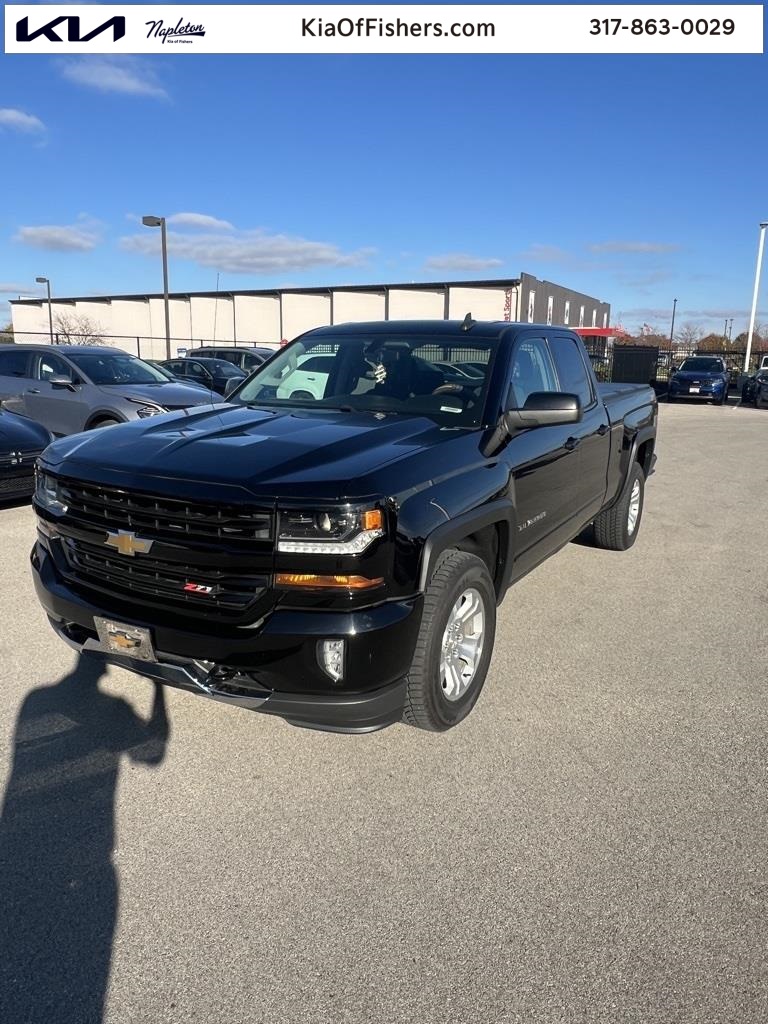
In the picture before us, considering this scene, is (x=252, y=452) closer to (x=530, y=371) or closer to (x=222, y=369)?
(x=530, y=371)

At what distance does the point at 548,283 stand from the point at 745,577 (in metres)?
47.0

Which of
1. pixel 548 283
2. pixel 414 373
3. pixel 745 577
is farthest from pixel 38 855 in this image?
pixel 548 283

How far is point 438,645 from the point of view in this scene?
119 inches

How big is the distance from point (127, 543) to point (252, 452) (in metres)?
0.62

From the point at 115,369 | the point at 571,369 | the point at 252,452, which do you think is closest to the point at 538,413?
the point at 252,452

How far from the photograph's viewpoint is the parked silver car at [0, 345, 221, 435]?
9.61m

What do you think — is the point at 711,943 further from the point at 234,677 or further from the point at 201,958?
the point at 234,677

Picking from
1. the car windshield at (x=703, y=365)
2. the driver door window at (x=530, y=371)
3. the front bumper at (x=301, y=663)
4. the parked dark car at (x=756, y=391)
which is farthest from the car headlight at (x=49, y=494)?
the car windshield at (x=703, y=365)

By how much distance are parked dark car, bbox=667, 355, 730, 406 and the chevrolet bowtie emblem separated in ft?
86.2

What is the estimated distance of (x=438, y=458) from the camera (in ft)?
10.3

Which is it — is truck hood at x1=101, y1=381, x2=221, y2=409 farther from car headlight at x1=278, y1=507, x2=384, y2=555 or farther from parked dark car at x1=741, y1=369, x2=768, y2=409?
parked dark car at x1=741, y1=369, x2=768, y2=409

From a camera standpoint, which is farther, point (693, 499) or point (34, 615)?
point (693, 499)

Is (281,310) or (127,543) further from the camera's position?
(281,310)

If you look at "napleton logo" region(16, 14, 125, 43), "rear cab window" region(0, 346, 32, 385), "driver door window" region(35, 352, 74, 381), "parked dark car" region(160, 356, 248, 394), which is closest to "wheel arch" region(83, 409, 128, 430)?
"driver door window" region(35, 352, 74, 381)
